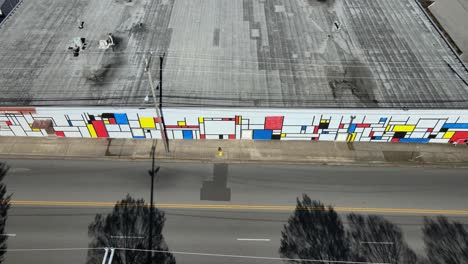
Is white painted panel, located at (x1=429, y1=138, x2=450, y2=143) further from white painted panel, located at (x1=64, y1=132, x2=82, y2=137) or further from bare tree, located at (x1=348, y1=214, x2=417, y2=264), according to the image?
white painted panel, located at (x1=64, y1=132, x2=82, y2=137)

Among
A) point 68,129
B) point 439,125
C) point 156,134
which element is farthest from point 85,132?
point 439,125

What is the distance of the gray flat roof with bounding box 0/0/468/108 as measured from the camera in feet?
99.7

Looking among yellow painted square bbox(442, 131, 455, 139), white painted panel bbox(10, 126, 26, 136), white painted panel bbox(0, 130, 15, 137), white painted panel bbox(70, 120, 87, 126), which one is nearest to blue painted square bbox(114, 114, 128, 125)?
white painted panel bbox(70, 120, 87, 126)

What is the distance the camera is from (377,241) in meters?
24.7

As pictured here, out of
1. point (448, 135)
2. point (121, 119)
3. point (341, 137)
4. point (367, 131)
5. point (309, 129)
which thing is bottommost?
point (121, 119)

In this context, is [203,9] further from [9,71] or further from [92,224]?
[92,224]

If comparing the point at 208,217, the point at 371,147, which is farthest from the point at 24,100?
the point at 371,147

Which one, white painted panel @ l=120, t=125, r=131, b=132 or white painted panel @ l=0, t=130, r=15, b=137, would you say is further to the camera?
white painted panel @ l=0, t=130, r=15, b=137

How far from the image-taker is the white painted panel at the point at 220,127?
30.3 metres

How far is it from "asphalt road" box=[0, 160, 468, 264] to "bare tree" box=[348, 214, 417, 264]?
0.86m

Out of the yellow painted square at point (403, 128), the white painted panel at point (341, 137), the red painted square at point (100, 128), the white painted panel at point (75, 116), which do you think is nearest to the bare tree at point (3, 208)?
the white painted panel at point (75, 116)

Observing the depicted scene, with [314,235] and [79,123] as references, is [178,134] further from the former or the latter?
[314,235]

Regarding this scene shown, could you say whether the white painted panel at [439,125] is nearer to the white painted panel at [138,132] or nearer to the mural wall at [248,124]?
the mural wall at [248,124]

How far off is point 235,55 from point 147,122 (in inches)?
478
